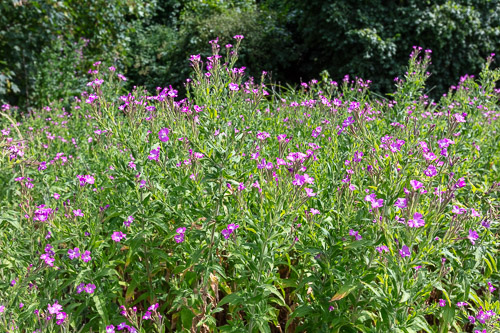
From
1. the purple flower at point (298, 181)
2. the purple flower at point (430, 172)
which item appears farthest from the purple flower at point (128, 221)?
the purple flower at point (430, 172)

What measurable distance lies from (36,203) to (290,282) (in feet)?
5.41

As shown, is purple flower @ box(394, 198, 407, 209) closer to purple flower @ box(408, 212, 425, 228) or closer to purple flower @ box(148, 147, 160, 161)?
purple flower @ box(408, 212, 425, 228)

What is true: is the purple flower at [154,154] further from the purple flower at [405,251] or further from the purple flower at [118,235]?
the purple flower at [405,251]

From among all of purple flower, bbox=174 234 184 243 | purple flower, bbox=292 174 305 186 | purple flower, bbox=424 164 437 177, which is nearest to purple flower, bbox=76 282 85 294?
purple flower, bbox=174 234 184 243

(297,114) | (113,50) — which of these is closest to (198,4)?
(113,50)

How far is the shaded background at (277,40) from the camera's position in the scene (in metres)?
7.84

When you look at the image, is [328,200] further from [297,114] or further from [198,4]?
[198,4]

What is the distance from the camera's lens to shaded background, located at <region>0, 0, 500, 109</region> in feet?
25.7

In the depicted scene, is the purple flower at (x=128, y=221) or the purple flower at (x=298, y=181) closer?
the purple flower at (x=298, y=181)

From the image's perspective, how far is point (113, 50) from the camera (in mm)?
9695

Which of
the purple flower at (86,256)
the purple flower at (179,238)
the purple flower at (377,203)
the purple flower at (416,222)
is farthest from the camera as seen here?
the purple flower at (179,238)

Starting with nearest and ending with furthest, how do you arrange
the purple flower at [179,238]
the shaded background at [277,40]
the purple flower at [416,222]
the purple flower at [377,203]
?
the purple flower at [416,222] < the purple flower at [377,203] < the purple flower at [179,238] < the shaded background at [277,40]

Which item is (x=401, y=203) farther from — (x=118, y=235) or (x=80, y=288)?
(x=80, y=288)

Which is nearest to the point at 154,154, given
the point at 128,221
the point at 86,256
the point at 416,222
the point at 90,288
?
the point at 128,221
